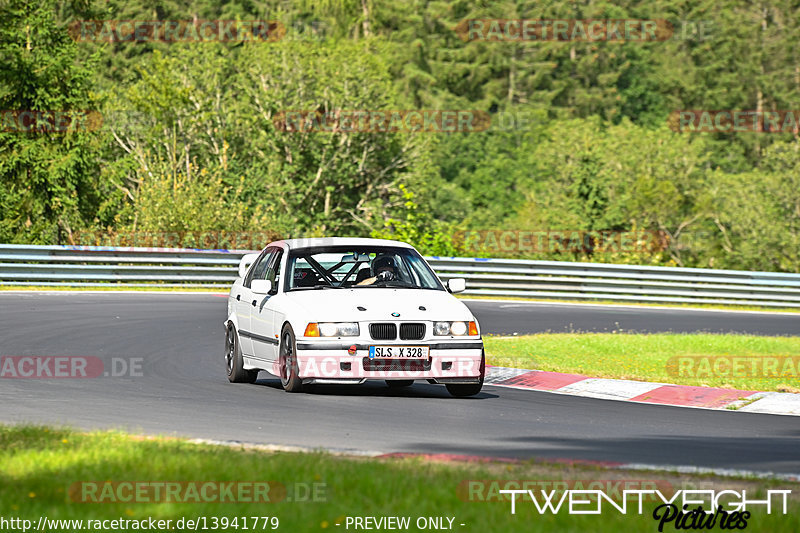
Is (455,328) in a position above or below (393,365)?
above

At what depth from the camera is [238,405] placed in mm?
11211

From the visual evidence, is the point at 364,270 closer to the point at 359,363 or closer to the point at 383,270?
the point at 383,270

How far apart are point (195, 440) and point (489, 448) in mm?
2123

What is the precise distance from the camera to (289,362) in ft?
39.6

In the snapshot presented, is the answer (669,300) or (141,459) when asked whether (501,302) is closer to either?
(669,300)

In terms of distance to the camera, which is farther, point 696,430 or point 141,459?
point 696,430

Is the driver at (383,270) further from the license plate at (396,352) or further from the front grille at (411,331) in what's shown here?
the license plate at (396,352)

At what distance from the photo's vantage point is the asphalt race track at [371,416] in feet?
29.7

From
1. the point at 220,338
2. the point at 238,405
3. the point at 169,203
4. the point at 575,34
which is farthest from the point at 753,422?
the point at 575,34

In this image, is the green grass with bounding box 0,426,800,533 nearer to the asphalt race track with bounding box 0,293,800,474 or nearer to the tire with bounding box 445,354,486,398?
the asphalt race track with bounding box 0,293,800,474

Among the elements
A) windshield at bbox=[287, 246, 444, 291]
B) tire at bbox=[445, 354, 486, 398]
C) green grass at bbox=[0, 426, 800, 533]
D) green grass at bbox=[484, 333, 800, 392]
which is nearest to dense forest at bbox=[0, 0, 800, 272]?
green grass at bbox=[484, 333, 800, 392]

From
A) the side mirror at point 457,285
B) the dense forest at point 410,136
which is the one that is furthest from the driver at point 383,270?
the dense forest at point 410,136

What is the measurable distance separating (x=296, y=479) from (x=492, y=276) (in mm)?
22456

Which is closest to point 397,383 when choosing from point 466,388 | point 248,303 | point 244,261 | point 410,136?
point 466,388
